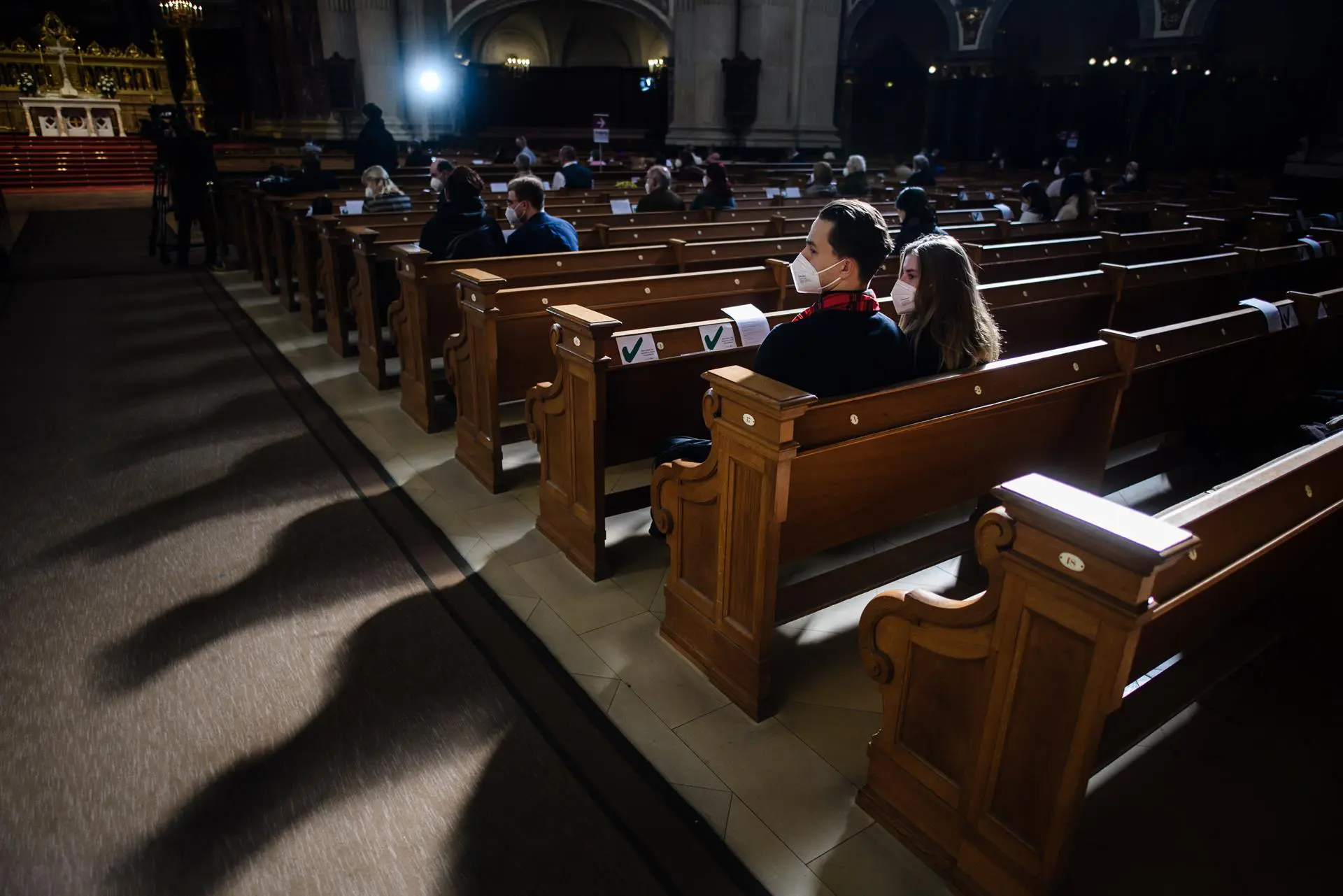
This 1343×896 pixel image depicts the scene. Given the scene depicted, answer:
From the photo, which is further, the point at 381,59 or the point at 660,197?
the point at 381,59

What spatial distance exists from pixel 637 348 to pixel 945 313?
1.02 m

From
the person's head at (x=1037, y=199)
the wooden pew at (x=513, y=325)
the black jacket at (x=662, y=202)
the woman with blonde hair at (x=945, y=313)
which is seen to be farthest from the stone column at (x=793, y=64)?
the woman with blonde hair at (x=945, y=313)

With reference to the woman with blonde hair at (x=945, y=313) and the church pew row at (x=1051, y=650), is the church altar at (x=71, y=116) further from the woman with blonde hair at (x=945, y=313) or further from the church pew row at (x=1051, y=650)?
the church pew row at (x=1051, y=650)

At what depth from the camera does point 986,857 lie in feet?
5.49

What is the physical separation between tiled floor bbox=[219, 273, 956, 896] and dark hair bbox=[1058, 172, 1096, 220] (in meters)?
5.05

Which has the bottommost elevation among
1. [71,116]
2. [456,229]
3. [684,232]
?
[684,232]

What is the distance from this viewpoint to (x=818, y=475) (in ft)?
7.27

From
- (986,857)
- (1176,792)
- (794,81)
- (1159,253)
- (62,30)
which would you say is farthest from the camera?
(62,30)

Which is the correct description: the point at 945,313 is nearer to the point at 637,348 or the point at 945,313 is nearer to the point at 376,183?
the point at 637,348

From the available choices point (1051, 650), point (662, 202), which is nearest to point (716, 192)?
point (662, 202)

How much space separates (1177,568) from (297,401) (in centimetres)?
453

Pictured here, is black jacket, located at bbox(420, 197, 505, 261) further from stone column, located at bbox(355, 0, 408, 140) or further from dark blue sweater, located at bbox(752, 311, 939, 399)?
stone column, located at bbox(355, 0, 408, 140)

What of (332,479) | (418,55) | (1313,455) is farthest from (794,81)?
(1313,455)

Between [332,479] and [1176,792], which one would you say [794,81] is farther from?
[1176,792]
